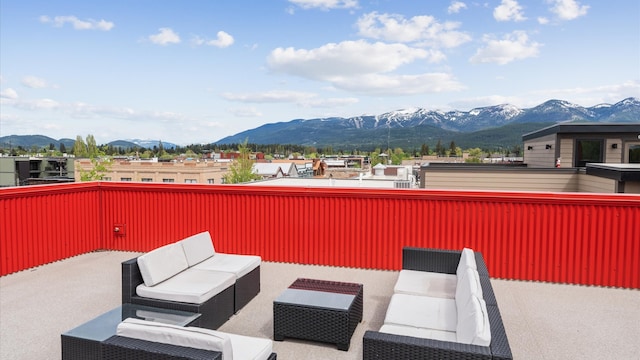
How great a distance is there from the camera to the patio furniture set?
258 centimetres

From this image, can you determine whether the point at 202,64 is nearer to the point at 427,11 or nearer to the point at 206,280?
the point at 427,11

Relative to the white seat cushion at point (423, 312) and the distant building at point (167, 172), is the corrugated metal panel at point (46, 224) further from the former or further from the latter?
the distant building at point (167, 172)

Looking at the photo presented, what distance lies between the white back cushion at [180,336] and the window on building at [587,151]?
542 inches

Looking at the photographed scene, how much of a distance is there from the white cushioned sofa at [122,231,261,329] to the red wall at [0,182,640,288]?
180cm

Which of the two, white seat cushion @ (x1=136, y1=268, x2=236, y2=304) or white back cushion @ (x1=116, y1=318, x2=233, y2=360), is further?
white seat cushion @ (x1=136, y1=268, x2=236, y2=304)

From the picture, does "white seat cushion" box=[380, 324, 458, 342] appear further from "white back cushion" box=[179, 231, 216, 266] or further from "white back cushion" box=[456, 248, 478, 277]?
"white back cushion" box=[179, 231, 216, 266]

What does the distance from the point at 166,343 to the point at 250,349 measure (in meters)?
0.66

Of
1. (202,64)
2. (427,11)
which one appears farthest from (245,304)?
(202,64)

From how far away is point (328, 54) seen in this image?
60281 mm

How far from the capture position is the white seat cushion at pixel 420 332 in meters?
3.24

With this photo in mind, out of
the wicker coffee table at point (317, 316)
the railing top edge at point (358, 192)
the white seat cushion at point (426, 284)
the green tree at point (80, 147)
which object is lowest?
the wicker coffee table at point (317, 316)

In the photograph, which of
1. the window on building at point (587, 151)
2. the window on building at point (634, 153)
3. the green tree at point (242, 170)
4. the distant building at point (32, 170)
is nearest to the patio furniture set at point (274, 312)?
the window on building at point (587, 151)

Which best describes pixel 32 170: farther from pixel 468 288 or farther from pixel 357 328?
pixel 468 288

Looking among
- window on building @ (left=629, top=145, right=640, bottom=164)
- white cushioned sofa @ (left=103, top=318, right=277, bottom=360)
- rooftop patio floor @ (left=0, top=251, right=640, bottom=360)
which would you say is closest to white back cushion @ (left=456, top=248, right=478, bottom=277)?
rooftop patio floor @ (left=0, top=251, right=640, bottom=360)
